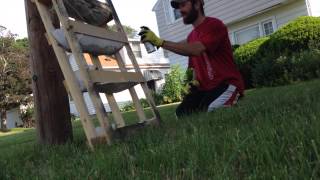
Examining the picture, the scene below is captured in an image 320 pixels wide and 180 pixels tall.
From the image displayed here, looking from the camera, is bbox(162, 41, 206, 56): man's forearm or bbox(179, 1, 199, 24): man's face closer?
bbox(162, 41, 206, 56): man's forearm

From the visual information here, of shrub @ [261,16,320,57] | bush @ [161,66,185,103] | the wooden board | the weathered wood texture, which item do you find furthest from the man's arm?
bush @ [161,66,185,103]

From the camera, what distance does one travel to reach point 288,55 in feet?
46.6

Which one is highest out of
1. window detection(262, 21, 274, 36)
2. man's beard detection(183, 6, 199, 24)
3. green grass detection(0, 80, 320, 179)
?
window detection(262, 21, 274, 36)

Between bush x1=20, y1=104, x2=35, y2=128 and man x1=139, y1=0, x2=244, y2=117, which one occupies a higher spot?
bush x1=20, y1=104, x2=35, y2=128

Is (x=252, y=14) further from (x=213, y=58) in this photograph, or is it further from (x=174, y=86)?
(x=213, y=58)

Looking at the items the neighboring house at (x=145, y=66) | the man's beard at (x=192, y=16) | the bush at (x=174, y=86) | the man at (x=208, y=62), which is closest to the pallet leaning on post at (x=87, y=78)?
the man at (x=208, y=62)

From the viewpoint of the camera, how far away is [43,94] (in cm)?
516

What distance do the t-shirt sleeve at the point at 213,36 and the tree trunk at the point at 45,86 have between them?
158cm

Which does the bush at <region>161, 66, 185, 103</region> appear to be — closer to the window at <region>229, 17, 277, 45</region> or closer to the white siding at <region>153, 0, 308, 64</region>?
the white siding at <region>153, 0, 308, 64</region>

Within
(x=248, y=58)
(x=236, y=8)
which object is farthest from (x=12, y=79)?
(x=248, y=58)

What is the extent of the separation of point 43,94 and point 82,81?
1.04 m

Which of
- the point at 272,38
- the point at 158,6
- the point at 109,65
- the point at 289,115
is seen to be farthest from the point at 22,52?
the point at 289,115

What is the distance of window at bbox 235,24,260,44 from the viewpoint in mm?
20422

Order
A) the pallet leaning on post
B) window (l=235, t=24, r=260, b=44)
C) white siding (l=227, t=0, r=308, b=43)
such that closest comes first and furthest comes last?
the pallet leaning on post
white siding (l=227, t=0, r=308, b=43)
window (l=235, t=24, r=260, b=44)
